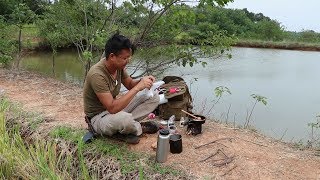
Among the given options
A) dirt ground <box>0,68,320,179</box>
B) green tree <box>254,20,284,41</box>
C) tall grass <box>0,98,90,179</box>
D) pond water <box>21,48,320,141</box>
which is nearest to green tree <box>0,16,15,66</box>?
pond water <box>21,48,320,141</box>

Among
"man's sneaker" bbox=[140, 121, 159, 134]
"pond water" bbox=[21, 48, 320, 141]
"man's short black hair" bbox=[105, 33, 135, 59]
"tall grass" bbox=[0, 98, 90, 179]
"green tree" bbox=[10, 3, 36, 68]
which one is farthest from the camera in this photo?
"green tree" bbox=[10, 3, 36, 68]

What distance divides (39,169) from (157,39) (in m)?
3.89

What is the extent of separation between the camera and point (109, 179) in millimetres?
2660

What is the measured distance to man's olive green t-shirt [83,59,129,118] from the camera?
2718mm

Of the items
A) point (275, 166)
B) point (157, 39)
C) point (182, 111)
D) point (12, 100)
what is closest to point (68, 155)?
point (182, 111)

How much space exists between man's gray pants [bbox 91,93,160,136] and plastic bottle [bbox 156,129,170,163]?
0.32 metres

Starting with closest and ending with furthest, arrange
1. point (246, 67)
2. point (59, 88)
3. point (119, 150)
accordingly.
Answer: point (119, 150) < point (59, 88) < point (246, 67)

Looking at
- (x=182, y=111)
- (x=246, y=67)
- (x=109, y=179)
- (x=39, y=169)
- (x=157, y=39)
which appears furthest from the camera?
(x=246, y=67)

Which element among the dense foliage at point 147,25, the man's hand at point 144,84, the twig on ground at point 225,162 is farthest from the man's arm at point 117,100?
the dense foliage at point 147,25

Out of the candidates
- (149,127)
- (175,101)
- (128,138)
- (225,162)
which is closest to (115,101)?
(128,138)

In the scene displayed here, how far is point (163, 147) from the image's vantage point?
2.73 metres

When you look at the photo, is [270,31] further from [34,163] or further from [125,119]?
[34,163]

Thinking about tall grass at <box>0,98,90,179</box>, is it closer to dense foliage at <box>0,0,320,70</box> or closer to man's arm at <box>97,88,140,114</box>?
man's arm at <box>97,88,140,114</box>

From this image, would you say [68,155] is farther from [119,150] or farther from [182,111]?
[182,111]
